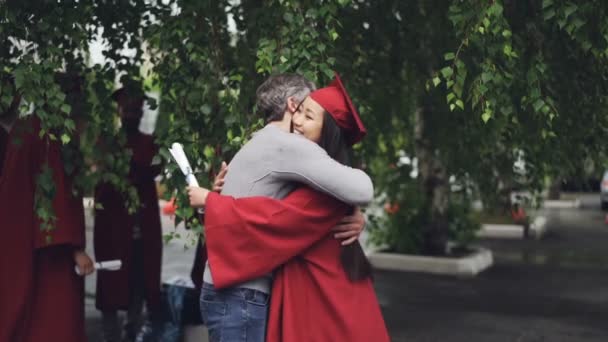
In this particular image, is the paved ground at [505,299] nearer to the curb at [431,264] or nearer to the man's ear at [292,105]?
the curb at [431,264]

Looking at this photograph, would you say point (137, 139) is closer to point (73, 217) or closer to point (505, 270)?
point (73, 217)

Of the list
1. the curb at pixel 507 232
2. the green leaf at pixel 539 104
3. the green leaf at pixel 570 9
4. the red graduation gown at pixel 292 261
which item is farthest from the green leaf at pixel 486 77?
the curb at pixel 507 232

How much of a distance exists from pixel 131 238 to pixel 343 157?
11.2 feet

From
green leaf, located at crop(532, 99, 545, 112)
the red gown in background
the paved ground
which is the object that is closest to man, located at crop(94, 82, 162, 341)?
the red gown in background

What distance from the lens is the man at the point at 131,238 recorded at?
5.83 m

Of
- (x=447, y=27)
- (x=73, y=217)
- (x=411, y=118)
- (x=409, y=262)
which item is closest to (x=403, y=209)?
(x=409, y=262)

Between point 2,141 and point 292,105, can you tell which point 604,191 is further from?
point 292,105

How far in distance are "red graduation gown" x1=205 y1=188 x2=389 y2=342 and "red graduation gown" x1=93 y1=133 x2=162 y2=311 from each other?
10.3 ft

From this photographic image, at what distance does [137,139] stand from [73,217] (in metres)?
1.44

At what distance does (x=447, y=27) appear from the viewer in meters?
6.07

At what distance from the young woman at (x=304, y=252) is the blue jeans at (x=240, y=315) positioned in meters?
0.06

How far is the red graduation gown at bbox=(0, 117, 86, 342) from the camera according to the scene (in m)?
4.52

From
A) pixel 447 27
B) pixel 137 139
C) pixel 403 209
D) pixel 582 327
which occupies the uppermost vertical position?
pixel 447 27

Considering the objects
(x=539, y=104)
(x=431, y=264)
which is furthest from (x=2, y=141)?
(x=431, y=264)
